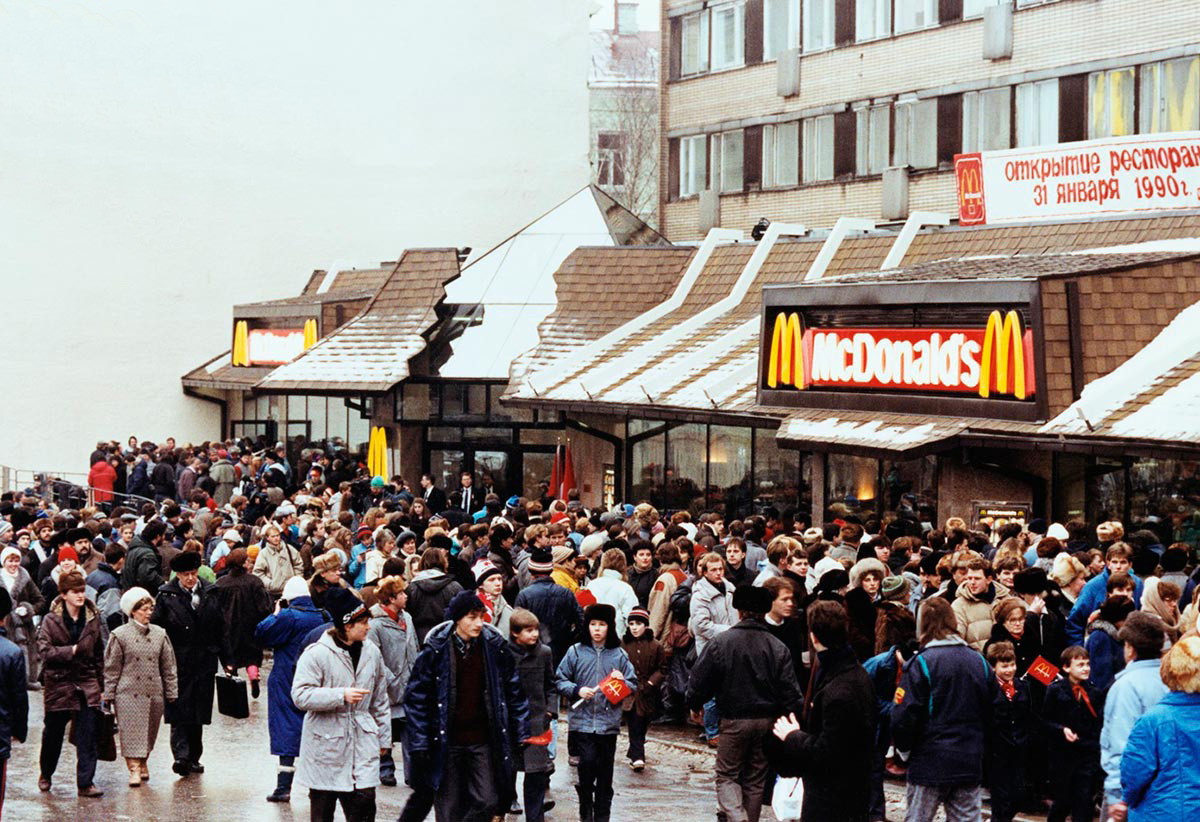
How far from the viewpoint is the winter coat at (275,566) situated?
19328 mm

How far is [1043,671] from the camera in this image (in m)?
12.9

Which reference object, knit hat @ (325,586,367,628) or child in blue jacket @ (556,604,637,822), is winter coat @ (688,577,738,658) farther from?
knit hat @ (325,586,367,628)

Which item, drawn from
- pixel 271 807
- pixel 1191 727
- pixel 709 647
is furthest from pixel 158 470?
pixel 1191 727

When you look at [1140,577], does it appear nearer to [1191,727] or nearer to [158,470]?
[1191,727]

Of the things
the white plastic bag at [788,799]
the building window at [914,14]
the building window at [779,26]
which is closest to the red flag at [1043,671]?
the white plastic bag at [788,799]

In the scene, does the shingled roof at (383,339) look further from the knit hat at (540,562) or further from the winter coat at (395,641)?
the winter coat at (395,641)

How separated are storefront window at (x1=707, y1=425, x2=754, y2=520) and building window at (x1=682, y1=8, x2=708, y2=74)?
20530 mm

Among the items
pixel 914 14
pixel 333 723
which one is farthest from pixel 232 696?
pixel 914 14

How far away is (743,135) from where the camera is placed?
46.1 m

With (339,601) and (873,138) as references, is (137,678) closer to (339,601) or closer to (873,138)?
(339,601)

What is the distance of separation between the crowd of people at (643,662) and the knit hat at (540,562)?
0.07ft

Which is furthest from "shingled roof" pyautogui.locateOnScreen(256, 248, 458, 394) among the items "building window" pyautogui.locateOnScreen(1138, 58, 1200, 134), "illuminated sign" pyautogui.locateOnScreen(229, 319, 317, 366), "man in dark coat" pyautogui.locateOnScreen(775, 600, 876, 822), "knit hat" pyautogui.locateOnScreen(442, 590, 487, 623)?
"man in dark coat" pyautogui.locateOnScreen(775, 600, 876, 822)

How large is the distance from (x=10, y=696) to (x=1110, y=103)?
27790mm

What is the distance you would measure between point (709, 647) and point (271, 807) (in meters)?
3.97
